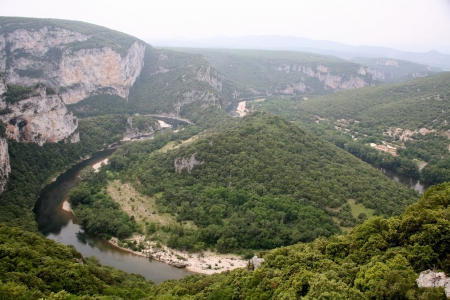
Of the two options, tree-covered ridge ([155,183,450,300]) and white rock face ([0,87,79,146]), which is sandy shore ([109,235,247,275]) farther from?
white rock face ([0,87,79,146])

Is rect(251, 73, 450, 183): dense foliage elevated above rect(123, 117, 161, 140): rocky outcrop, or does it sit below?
above

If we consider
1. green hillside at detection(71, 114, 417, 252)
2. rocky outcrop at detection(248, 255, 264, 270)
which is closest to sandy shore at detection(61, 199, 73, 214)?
green hillside at detection(71, 114, 417, 252)

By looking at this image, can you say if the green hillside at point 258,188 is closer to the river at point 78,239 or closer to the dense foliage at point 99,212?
the dense foliage at point 99,212

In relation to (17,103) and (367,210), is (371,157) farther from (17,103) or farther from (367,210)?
(17,103)

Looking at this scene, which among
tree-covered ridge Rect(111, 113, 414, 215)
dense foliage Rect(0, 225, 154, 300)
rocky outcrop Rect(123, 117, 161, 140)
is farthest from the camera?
rocky outcrop Rect(123, 117, 161, 140)

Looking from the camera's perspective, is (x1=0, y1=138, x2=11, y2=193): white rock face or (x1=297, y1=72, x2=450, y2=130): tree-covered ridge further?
(x1=297, y1=72, x2=450, y2=130): tree-covered ridge

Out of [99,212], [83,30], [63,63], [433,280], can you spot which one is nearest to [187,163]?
[99,212]

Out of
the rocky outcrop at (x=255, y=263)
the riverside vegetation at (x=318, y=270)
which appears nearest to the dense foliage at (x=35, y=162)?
the riverside vegetation at (x=318, y=270)
